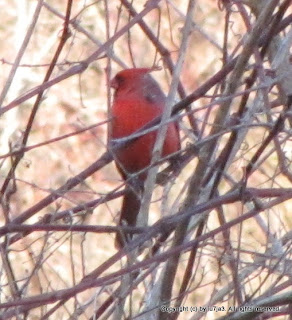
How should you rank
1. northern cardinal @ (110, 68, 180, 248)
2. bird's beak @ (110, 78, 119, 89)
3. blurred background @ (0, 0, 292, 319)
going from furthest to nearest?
bird's beak @ (110, 78, 119, 89) → northern cardinal @ (110, 68, 180, 248) → blurred background @ (0, 0, 292, 319)

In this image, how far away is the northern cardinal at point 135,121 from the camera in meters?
3.18

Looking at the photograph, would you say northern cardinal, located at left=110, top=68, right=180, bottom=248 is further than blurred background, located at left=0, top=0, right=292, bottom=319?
Yes

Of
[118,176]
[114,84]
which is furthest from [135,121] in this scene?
[118,176]

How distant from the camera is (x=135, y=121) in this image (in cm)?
337

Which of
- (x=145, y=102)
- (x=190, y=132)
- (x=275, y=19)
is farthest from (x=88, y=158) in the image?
(x=275, y=19)

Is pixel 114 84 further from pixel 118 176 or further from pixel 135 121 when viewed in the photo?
pixel 118 176

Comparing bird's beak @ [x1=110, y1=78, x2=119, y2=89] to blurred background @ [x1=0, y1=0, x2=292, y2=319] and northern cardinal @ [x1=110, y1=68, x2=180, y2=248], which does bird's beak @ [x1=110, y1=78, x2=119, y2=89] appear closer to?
northern cardinal @ [x1=110, y1=68, x2=180, y2=248]

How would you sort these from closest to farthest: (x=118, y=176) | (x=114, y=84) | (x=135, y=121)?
(x=135, y=121) → (x=114, y=84) → (x=118, y=176)

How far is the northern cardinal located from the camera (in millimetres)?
3178

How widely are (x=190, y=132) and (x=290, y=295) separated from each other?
0.94 meters

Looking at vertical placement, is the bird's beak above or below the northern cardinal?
above

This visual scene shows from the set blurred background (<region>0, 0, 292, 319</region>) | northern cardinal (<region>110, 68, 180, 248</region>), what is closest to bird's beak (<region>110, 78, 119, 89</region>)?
northern cardinal (<region>110, 68, 180, 248</region>)

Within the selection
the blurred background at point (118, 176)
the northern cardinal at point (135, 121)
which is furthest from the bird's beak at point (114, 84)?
the blurred background at point (118, 176)

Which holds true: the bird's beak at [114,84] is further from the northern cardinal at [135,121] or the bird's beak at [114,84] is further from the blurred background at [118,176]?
the blurred background at [118,176]
